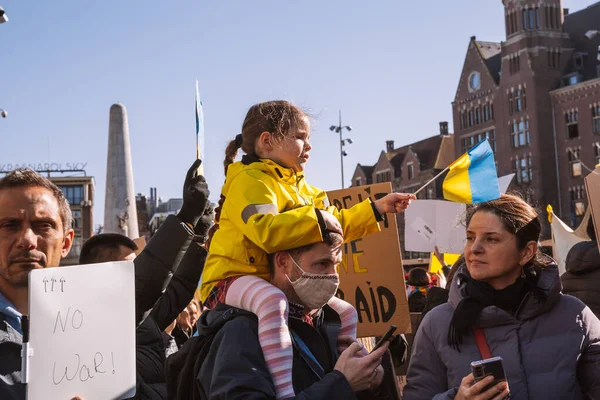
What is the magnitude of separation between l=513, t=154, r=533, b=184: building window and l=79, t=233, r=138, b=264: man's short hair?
51700mm

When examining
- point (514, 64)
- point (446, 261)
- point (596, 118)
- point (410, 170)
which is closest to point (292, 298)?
point (446, 261)

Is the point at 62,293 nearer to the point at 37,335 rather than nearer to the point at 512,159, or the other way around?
the point at 37,335

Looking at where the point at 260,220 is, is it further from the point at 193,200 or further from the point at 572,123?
the point at 572,123

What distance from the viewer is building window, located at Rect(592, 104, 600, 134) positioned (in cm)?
5088

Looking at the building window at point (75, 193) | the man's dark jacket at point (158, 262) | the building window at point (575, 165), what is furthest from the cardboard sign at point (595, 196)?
the building window at point (75, 193)

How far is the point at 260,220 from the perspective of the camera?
3.01 m

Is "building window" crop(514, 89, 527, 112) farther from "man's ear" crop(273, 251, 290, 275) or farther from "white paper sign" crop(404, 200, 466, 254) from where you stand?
"man's ear" crop(273, 251, 290, 275)

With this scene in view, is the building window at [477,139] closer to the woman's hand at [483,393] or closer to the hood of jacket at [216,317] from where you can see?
the woman's hand at [483,393]

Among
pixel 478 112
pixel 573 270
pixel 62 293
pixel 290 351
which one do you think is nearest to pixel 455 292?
pixel 290 351

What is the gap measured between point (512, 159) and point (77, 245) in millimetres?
38955

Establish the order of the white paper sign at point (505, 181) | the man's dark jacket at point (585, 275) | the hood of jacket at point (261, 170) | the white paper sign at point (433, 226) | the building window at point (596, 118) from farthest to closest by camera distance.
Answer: the building window at point (596, 118)
the white paper sign at point (433, 226)
the white paper sign at point (505, 181)
the man's dark jacket at point (585, 275)
the hood of jacket at point (261, 170)

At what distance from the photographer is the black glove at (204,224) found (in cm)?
385

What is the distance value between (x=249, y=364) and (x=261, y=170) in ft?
3.06

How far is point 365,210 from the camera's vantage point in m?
3.55
